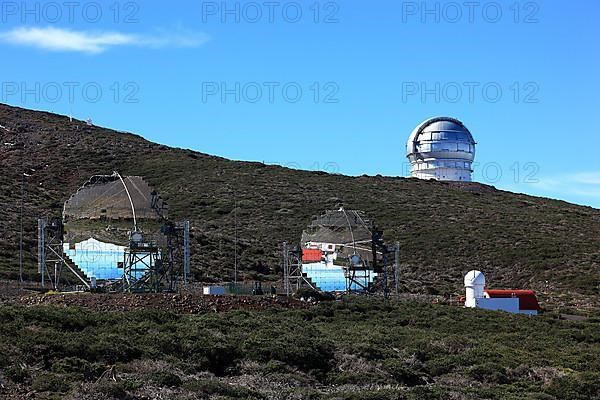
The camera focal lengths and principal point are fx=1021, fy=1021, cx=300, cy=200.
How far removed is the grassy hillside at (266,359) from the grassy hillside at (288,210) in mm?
17148

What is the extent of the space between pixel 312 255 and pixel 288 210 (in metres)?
33.0

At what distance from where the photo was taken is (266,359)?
26109 millimetres

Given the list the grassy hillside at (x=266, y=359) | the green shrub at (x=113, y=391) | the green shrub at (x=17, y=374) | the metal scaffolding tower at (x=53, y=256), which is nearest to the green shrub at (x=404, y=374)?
the grassy hillside at (x=266, y=359)

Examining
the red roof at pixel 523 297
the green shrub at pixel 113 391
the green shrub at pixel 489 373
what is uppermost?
the red roof at pixel 523 297

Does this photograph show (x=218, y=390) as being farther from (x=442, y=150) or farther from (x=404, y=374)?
(x=442, y=150)

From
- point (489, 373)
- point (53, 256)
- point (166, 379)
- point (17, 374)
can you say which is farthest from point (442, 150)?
point (17, 374)

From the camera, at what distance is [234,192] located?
8194 centimetres

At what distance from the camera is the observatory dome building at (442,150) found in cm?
9531

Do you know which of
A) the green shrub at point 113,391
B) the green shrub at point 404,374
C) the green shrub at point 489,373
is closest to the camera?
the green shrub at point 113,391

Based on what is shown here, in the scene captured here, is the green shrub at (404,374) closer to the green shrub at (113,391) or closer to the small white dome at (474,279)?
the green shrub at (113,391)

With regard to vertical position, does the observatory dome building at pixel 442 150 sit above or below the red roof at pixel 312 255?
above

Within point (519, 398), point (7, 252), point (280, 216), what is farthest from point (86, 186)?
point (280, 216)

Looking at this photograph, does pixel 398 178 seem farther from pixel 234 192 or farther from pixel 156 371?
pixel 156 371

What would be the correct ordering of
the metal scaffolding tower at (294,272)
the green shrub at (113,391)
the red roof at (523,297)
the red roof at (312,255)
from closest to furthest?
the green shrub at (113,391) → the metal scaffolding tower at (294,272) → the red roof at (312,255) → the red roof at (523,297)
